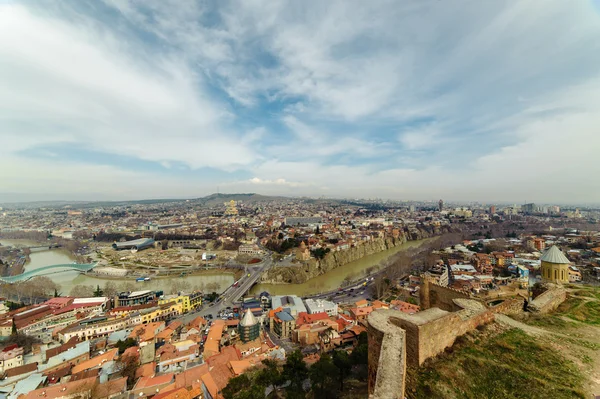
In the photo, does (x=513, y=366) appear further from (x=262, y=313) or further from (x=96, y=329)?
(x=96, y=329)

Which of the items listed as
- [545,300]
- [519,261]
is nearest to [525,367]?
[545,300]

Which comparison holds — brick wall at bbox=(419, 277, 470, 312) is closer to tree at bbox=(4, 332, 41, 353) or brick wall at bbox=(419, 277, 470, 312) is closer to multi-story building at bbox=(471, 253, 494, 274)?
tree at bbox=(4, 332, 41, 353)

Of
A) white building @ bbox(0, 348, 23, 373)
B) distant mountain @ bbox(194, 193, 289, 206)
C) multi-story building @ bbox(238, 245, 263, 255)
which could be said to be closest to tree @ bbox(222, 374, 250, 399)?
white building @ bbox(0, 348, 23, 373)

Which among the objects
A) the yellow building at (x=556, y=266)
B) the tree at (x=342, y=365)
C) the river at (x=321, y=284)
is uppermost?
the yellow building at (x=556, y=266)

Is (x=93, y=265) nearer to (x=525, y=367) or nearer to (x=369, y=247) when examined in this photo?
(x=369, y=247)

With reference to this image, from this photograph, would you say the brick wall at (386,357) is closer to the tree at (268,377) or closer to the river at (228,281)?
the tree at (268,377)

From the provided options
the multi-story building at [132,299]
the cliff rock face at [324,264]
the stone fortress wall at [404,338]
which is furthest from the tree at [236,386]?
the cliff rock face at [324,264]

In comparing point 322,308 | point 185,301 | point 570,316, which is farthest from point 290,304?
point 570,316

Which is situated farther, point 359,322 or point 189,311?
point 189,311
